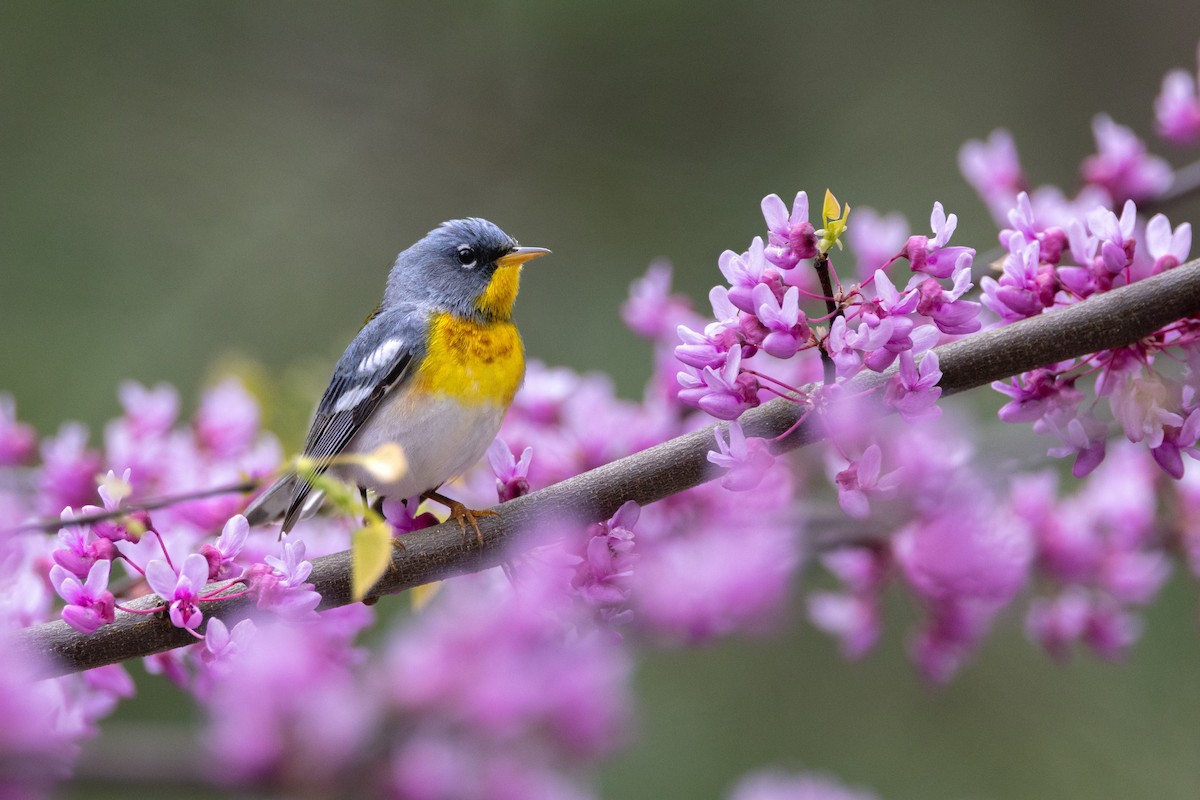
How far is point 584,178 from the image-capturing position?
7637 millimetres

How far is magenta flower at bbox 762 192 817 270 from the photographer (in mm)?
1658

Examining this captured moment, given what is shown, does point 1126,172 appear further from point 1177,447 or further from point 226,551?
point 226,551

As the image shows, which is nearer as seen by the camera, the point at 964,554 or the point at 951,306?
the point at 951,306

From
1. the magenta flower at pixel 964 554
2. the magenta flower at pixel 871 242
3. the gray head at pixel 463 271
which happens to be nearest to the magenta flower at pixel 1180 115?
the magenta flower at pixel 871 242

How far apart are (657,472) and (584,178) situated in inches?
241

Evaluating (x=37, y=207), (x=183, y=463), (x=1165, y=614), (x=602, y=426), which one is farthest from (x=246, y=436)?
(x=37, y=207)

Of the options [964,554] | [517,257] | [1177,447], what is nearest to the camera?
[1177,447]

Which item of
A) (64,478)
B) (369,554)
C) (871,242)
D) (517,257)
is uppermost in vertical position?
(517,257)

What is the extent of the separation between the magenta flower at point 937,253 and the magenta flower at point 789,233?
15 centimetres

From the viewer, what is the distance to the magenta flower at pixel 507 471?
1937mm

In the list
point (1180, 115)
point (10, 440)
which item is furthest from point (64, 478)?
point (1180, 115)

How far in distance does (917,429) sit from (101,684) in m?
1.61

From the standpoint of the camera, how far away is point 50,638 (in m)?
1.68

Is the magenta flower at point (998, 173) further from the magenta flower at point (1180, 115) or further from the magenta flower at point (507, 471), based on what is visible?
the magenta flower at point (507, 471)
